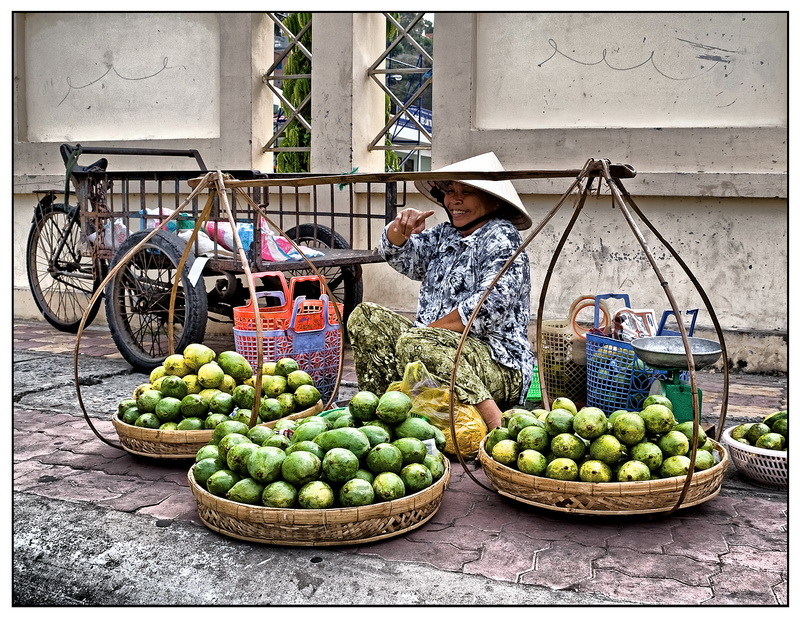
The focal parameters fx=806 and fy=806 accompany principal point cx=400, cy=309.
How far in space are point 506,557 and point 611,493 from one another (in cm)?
45

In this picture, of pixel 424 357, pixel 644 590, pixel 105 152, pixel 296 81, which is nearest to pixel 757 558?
pixel 644 590

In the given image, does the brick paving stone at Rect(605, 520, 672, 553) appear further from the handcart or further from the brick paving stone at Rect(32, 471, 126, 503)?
the handcart

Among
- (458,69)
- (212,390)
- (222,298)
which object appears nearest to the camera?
(212,390)

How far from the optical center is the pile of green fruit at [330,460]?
8.81ft

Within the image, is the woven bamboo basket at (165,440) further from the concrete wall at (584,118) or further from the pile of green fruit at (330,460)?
the concrete wall at (584,118)

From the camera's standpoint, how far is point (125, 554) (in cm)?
270

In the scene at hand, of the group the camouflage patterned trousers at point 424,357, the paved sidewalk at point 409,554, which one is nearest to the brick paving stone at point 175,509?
the paved sidewalk at point 409,554

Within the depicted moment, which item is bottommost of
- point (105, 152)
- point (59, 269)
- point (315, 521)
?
point (315, 521)

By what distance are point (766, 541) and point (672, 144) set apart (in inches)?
139

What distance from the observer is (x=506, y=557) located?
8.83ft

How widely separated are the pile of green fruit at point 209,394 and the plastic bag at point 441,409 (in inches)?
18.7

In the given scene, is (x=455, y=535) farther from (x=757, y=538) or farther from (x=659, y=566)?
(x=757, y=538)
